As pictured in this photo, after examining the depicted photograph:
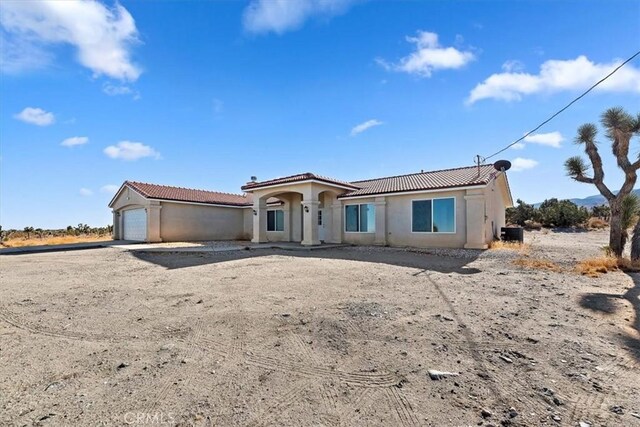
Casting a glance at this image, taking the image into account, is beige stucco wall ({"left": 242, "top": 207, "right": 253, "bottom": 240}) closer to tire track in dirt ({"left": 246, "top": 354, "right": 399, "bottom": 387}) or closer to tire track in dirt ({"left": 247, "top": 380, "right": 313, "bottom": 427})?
tire track in dirt ({"left": 246, "top": 354, "right": 399, "bottom": 387})

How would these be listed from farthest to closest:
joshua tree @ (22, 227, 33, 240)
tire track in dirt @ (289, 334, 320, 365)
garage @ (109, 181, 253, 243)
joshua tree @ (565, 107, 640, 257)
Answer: joshua tree @ (22, 227, 33, 240), garage @ (109, 181, 253, 243), joshua tree @ (565, 107, 640, 257), tire track in dirt @ (289, 334, 320, 365)

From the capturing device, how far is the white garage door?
22717mm

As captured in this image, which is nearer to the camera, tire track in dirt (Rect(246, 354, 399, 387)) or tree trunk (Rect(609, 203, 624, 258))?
tire track in dirt (Rect(246, 354, 399, 387))

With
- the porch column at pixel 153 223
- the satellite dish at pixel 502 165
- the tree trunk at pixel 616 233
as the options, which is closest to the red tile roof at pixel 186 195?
the porch column at pixel 153 223

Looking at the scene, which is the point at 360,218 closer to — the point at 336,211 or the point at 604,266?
the point at 336,211

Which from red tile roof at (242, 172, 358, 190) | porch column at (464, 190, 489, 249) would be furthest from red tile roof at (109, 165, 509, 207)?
porch column at (464, 190, 489, 249)

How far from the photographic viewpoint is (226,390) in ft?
10.6

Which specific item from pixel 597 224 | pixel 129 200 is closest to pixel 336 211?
pixel 129 200

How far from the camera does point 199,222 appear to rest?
80.2ft

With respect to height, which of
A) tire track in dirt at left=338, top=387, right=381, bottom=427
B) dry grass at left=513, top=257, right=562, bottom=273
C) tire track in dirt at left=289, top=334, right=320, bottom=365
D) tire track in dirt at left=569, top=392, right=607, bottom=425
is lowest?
tire track in dirt at left=569, top=392, right=607, bottom=425

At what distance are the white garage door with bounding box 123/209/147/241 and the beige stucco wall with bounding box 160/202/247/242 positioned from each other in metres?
1.42

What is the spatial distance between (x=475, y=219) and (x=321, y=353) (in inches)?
527

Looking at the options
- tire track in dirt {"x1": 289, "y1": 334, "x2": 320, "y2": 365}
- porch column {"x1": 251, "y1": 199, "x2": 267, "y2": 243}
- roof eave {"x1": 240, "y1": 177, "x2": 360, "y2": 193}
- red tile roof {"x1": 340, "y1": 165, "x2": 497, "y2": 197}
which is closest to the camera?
tire track in dirt {"x1": 289, "y1": 334, "x2": 320, "y2": 365}

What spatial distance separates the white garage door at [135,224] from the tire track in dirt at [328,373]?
21.7 metres
